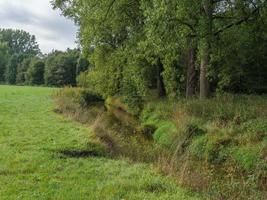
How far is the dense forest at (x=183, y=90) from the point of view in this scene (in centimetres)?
1127

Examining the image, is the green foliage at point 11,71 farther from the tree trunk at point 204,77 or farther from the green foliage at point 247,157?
the green foliage at point 247,157

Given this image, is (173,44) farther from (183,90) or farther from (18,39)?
(18,39)

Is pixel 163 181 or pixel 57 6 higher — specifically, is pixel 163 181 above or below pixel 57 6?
below

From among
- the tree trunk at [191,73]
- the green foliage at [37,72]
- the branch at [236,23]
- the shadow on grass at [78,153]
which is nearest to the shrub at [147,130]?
the tree trunk at [191,73]

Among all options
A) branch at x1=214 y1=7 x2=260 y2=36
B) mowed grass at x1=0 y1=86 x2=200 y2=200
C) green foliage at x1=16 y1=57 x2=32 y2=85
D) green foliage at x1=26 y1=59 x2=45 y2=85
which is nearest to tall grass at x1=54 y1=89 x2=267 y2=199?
mowed grass at x1=0 y1=86 x2=200 y2=200

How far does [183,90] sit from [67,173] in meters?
20.0

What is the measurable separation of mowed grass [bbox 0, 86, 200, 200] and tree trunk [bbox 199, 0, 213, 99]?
750cm

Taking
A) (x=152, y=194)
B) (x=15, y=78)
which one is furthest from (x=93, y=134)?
(x=15, y=78)

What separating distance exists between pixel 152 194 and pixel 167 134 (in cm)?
898

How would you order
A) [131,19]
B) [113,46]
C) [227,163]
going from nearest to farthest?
1. [227,163]
2. [131,19]
3. [113,46]

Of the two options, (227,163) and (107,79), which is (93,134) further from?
(107,79)

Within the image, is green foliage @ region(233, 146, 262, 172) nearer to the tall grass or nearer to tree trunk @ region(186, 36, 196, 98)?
the tall grass

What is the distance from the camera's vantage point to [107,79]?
30.7 metres

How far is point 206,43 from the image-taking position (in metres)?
18.4
